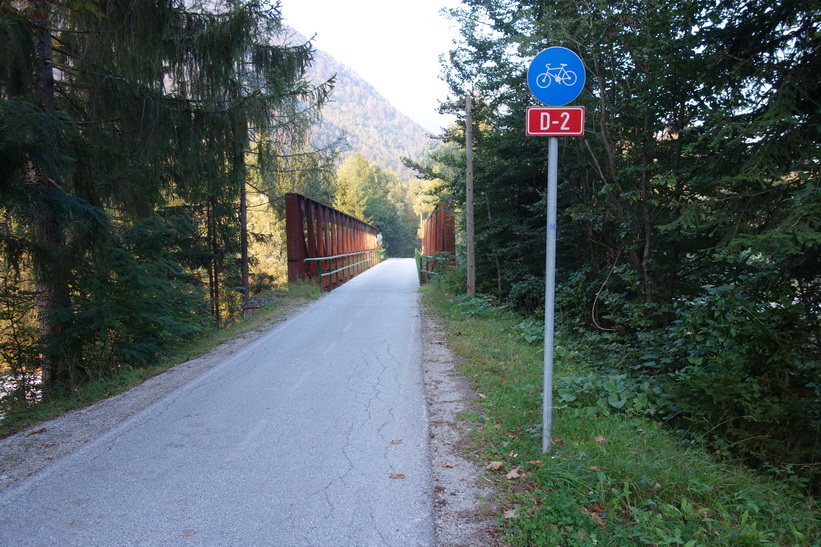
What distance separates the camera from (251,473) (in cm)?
357

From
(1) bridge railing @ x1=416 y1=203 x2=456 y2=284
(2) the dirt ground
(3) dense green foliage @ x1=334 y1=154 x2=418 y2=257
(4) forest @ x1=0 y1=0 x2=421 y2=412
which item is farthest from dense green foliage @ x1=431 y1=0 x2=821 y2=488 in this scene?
(3) dense green foliage @ x1=334 y1=154 x2=418 y2=257

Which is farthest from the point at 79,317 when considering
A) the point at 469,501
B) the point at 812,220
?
the point at 812,220

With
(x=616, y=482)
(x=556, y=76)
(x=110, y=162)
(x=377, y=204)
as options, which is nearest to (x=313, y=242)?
(x=110, y=162)

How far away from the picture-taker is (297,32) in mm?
13727

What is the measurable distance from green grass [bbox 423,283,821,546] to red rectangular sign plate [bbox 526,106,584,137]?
2.39 metres

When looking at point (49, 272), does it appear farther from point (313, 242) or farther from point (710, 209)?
point (313, 242)

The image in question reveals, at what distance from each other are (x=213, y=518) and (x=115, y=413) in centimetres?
285

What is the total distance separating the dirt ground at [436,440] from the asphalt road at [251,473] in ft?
0.41

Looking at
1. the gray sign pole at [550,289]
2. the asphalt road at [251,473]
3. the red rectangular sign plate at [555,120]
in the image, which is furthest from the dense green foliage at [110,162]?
the gray sign pole at [550,289]

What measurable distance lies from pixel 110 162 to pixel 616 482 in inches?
337

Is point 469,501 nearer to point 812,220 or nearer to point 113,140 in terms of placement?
point 812,220

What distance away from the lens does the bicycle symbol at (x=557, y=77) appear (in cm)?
355

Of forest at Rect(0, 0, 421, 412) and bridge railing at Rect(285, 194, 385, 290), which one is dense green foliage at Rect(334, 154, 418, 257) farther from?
forest at Rect(0, 0, 421, 412)

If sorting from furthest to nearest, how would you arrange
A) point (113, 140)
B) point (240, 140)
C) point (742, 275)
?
1. point (240, 140)
2. point (113, 140)
3. point (742, 275)
